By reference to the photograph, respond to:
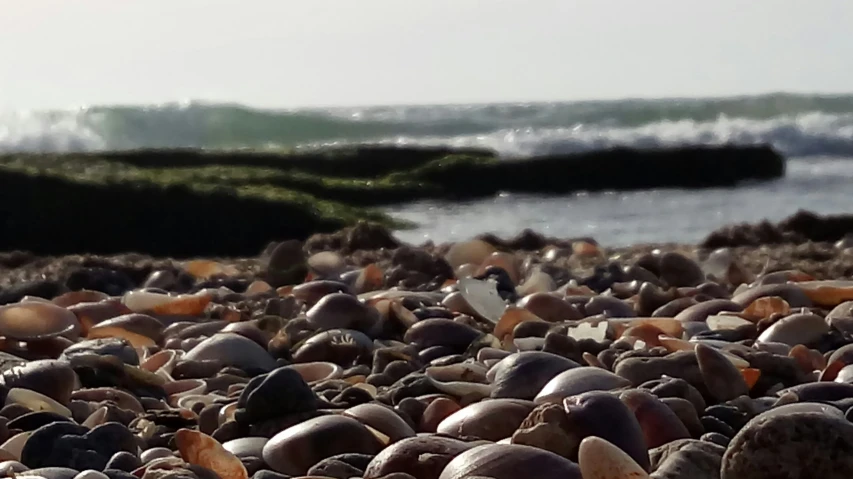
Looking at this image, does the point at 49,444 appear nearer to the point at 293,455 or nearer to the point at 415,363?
the point at 293,455

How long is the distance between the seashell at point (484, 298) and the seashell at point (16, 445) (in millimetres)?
1466

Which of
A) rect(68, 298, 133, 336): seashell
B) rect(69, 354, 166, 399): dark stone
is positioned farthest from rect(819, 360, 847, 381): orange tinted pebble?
rect(68, 298, 133, 336): seashell

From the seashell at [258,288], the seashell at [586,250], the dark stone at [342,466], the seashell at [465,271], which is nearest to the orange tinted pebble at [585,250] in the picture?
the seashell at [586,250]

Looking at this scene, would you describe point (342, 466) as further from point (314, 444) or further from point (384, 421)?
point (384, 421)

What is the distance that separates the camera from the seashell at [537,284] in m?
A: 3.69

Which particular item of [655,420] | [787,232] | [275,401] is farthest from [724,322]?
[787,232]

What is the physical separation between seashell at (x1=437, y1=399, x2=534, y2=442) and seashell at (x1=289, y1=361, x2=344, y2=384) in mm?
658

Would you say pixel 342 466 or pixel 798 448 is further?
pixel 342 466

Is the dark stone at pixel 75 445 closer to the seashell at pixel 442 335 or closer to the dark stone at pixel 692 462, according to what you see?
the dark stone at pixel 692 462

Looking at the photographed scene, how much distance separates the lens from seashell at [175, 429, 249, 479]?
1.60 metres

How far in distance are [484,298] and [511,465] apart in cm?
173

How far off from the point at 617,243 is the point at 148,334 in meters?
4.48

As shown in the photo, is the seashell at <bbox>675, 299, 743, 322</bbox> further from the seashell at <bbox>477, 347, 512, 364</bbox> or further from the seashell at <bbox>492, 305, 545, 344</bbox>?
the seashell at <bbox>477, 347, 512, 364</bbox>

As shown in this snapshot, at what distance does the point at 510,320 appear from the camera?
2.86 metres
